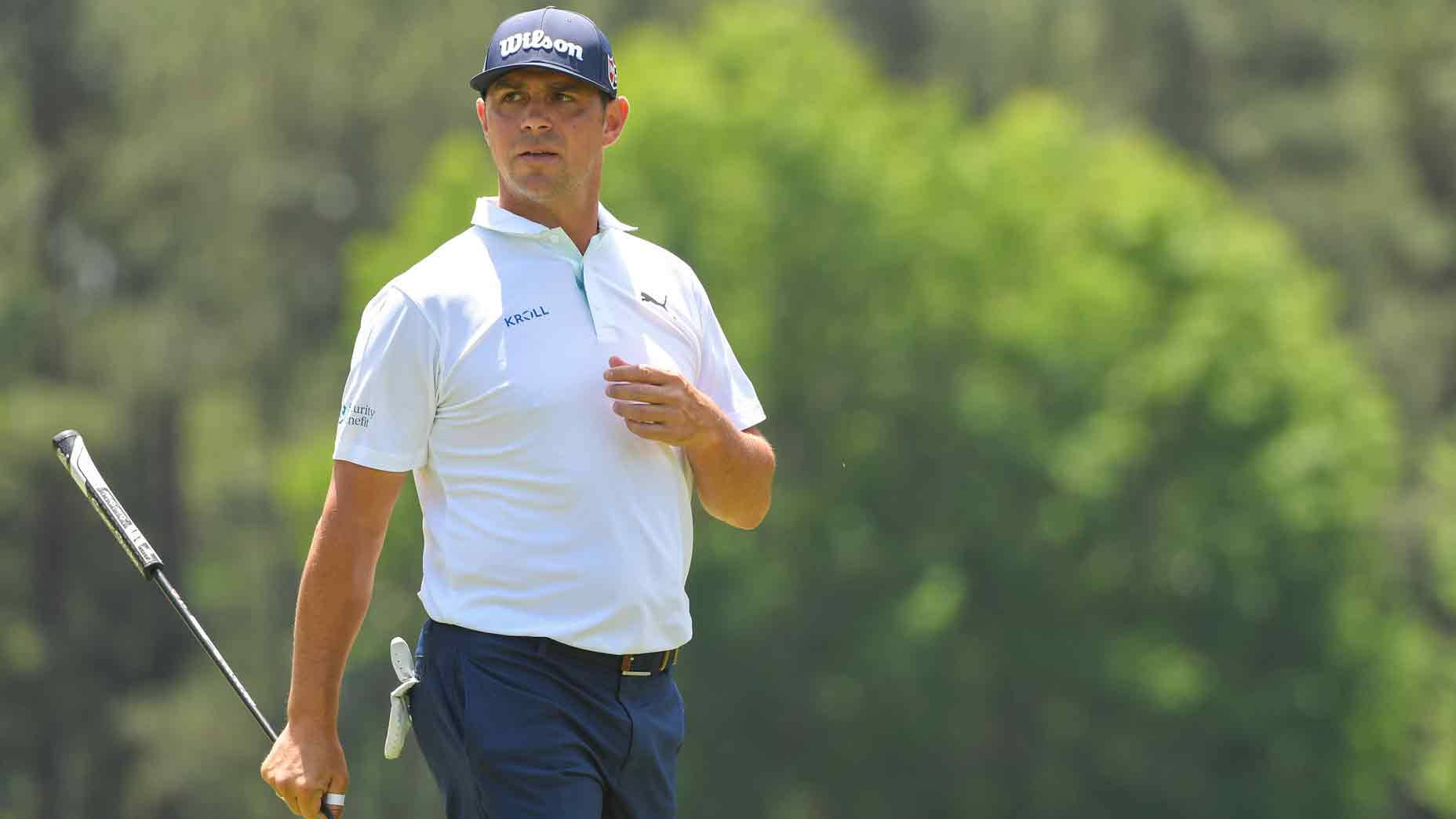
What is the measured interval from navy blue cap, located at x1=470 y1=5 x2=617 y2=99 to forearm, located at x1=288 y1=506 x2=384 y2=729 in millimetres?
836

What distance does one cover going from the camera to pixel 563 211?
423 centimetres

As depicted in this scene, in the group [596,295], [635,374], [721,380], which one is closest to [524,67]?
[596,295]

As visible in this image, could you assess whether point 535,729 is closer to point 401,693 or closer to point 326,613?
point 401,693

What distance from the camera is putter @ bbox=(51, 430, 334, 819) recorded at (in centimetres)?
428

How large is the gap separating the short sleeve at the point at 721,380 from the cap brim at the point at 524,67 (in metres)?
0.51

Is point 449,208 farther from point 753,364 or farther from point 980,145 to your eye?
point 980,145

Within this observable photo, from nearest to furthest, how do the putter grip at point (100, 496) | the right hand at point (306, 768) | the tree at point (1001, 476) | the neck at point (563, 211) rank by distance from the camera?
the right hand at point (306, 768) < the neck at point (563, 211) < the putter grip at point (100, 496) < the tree at point (1001, 476)

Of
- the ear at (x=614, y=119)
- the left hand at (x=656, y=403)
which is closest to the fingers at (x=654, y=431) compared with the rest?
the left hand at (x=656, y=403)

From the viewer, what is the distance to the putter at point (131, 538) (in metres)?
4.28

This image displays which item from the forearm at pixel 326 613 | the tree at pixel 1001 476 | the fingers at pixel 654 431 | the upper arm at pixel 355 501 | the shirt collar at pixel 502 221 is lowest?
the tree at pixel 1001 476

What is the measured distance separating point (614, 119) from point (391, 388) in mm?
758

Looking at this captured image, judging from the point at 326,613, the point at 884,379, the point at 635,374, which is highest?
the point at 635,374

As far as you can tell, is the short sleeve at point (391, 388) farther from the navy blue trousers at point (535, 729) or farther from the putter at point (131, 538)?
the putter at point (131, 538)

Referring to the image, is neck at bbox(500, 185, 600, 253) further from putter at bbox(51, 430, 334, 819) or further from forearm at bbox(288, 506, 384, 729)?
putter at bbox(51, 430, 334, 819)
